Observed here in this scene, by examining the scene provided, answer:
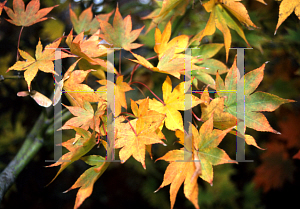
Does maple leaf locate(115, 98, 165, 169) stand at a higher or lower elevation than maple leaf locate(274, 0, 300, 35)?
lower

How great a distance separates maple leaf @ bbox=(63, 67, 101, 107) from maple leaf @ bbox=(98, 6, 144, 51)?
4.8 inches

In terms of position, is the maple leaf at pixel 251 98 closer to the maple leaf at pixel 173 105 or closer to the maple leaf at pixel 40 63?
the maple leaf at pixel 173 105

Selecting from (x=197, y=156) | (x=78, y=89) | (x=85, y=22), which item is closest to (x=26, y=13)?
(x=85, y=22)

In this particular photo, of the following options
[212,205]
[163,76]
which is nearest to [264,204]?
[212,205]

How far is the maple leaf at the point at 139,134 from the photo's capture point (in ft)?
1.27

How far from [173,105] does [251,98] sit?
166 millimetres

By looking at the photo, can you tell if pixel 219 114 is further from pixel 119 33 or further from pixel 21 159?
pixel 21 159

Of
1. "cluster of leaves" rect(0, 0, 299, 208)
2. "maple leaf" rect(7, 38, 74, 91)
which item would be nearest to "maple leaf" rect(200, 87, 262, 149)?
"cluster of leaves" rect(0, 0, 299, 208)

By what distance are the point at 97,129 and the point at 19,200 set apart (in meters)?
0.93

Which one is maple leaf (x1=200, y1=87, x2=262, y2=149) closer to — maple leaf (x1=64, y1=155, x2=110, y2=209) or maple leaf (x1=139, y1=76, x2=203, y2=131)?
maple leaf (x1=139, y1=76, x2=203, y2=131)

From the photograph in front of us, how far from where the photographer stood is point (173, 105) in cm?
43

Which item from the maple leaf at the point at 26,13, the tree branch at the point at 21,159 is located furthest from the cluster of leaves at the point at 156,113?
the tree branch at the point at 21,159

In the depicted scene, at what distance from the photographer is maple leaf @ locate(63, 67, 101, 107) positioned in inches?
16.0

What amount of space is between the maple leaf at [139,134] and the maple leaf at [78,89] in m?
0.08
